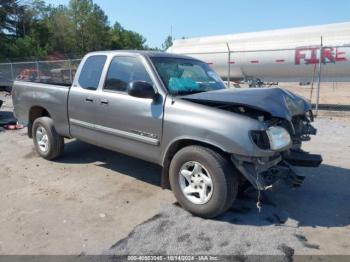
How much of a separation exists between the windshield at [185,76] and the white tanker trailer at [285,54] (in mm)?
9346

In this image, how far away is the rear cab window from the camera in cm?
542

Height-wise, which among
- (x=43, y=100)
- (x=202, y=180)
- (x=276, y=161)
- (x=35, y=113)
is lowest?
(x=202, y=180)

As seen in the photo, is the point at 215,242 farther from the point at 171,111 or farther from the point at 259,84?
the point at 259,84

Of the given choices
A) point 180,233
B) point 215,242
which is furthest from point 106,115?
point 215,242

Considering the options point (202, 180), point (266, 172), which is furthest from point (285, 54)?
point (202, 180)

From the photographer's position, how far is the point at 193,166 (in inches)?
165

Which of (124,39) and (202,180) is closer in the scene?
(202,180)

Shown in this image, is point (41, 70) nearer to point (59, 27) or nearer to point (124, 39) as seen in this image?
point (59, 27)

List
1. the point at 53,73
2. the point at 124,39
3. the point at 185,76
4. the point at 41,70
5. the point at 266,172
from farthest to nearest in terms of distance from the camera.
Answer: the point at 124,39
the point at 41,70
the point at 53,73
the point at 185,76
the point at 266,172

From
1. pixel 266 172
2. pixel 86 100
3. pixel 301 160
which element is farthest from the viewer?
pixel 86 100

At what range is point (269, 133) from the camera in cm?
378

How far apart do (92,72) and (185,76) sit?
5.16 ft

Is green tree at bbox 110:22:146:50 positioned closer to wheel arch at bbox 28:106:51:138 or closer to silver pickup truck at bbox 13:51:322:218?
wheel arch at bbox 28:106:51:138

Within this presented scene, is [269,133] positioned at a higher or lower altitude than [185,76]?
lower
